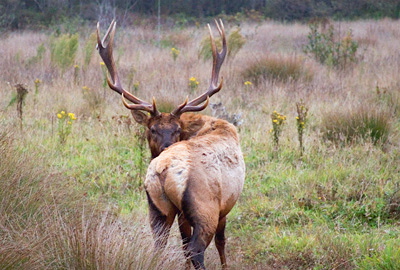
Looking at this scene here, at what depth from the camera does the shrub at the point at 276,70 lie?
1245 centimetres

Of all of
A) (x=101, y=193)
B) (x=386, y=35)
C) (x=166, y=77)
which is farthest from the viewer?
(x=386, y=35)

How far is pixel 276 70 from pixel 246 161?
509cm

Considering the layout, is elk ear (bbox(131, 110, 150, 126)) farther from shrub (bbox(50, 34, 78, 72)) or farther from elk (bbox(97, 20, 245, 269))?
shrub (bbox(50, 34, 78, 72))

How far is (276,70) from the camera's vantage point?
493 inches


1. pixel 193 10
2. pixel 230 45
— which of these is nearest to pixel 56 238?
pixel 230 45

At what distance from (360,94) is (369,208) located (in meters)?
5.22

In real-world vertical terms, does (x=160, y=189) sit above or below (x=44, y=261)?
above

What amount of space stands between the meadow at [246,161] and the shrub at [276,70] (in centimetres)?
3

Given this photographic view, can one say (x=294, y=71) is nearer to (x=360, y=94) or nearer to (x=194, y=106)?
(x=360, y=94)

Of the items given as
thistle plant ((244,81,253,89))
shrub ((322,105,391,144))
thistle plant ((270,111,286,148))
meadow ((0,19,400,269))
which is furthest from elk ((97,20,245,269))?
thistle plant ((244,81,253,89))


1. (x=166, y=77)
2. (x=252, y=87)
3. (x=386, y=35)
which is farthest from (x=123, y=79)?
(x=386, y=35)

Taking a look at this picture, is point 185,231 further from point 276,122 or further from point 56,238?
point 276,122

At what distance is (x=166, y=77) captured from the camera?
12.5 meters

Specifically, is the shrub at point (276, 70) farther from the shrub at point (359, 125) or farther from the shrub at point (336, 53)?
the shrub at point (359, 125)
